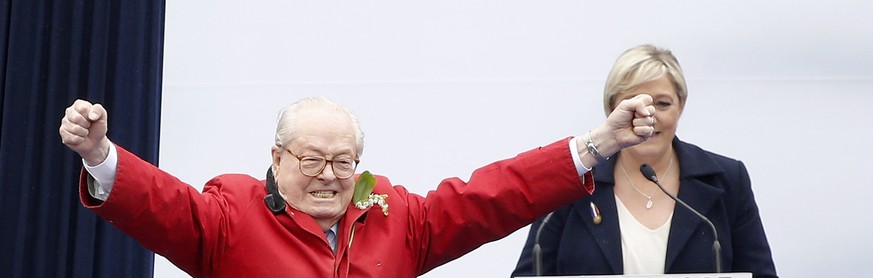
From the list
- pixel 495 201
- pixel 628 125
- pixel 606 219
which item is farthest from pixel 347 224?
pixel 606 219

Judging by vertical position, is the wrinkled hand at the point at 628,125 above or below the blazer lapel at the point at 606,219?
above

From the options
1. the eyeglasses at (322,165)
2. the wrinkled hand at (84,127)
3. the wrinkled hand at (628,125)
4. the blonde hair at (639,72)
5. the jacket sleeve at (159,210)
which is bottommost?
the jacket sleeve at (159,210)

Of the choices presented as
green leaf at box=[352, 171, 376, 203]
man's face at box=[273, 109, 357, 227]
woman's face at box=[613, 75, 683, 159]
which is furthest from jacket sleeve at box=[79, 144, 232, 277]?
woman's face at box=[613, 75, 683, 159]

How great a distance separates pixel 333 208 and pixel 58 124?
1.51 metres

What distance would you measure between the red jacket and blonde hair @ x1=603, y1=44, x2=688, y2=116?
1.66ft

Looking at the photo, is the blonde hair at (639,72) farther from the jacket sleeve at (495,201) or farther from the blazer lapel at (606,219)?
the jacket sleeve at (495,201)

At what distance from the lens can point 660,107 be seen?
108 inches

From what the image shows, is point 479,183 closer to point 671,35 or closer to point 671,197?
point 671,197

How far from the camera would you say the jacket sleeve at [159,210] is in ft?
6.75

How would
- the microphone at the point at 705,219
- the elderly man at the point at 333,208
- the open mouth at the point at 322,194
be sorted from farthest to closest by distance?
the microphone at the point at 705,219, the open mouth at the point at 322,194, the elderly man at the point at 333,208

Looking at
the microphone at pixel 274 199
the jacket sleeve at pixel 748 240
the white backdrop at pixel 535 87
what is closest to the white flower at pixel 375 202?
the microphone at pixel 274 199

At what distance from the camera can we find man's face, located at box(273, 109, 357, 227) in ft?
7.39

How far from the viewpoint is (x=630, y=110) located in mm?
2121

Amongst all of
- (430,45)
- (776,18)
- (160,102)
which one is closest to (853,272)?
(776,18)
